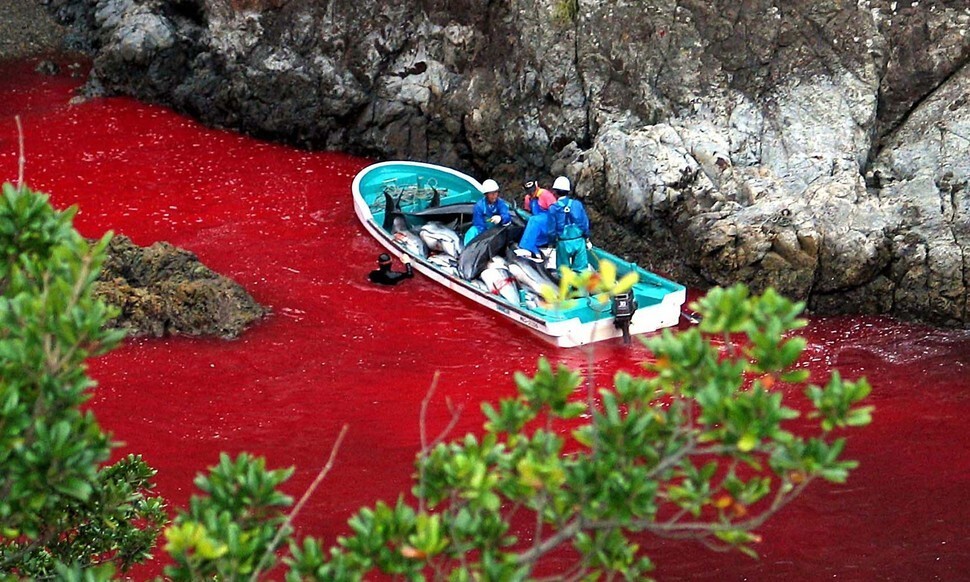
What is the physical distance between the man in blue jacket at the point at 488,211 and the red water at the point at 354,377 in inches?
35.6

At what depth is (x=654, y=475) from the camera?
424 cm

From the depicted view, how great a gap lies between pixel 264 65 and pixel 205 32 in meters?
1.46

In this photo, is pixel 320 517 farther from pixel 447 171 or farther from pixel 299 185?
pixel 299 185

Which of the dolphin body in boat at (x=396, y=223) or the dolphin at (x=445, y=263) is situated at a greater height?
the dolphin body in boat at (x=396, y=223)

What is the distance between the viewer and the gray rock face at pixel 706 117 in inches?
527

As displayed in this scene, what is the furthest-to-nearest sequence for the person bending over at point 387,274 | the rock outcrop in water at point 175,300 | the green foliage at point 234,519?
1. the person bending over at point 387,274
2. the rock outcrop in water at point 175,300
3. the green foliage at point 234,519

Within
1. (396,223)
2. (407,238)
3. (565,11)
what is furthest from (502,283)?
(565,11)

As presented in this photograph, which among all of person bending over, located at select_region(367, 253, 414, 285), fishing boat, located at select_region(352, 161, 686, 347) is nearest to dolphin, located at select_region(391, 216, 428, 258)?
fishing boat, located at select_region(352, 161, 686, 347)

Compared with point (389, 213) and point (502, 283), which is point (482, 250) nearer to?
point (502, 283)

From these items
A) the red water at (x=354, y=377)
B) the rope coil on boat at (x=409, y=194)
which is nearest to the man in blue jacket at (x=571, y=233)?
the red water at (x=354, y=377)

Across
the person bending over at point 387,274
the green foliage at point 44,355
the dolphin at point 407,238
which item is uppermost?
the green foliage at point 44,355

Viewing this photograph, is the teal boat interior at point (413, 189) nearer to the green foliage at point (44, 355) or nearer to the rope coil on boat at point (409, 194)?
the rope coil on boat at point (409, 194)

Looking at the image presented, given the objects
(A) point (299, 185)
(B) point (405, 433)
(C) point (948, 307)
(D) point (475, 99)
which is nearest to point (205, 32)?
(A) point (299, 185)

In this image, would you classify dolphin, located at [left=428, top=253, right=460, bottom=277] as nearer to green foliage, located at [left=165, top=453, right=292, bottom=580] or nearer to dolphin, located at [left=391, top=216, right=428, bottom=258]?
dolphin, located at [left=391, top=216, right=428, bottom=258]
